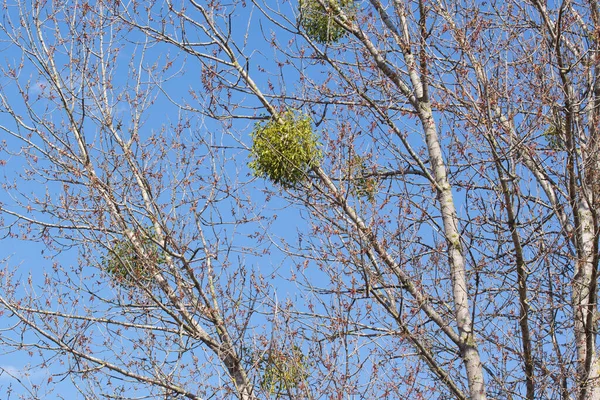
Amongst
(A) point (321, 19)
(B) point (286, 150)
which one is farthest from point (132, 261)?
(A) point (321, 19)

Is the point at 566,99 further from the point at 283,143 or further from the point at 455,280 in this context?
the point at 283,143

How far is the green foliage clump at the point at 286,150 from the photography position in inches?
289

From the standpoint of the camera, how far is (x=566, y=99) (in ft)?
22.2

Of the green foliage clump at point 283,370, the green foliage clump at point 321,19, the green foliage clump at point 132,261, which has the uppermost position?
the green foliage clump at point 321,19

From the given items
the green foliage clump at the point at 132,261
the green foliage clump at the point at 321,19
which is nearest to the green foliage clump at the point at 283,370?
the green foliage clump at the point at 132,261

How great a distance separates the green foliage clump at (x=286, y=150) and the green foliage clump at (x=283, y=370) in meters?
1.54

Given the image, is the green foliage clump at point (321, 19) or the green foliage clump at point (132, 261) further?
the green foliage clump at point (321, 19)

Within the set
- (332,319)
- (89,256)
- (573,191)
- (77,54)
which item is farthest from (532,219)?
(77,54)

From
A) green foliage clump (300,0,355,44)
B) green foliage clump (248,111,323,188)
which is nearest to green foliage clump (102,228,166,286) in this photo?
green foliage clump (248,111,323,188)

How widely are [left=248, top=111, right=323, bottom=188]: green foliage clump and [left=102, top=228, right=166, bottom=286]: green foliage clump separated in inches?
55.1

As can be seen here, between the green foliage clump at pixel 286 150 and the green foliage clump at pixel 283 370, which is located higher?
the green foliage clump at pixel 286 150

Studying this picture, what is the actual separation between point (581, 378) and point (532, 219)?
1.45m

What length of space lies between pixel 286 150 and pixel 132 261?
2014 millimetres

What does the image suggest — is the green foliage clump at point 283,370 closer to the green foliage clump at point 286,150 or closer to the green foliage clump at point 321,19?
the green foliage clump at point 286,150
